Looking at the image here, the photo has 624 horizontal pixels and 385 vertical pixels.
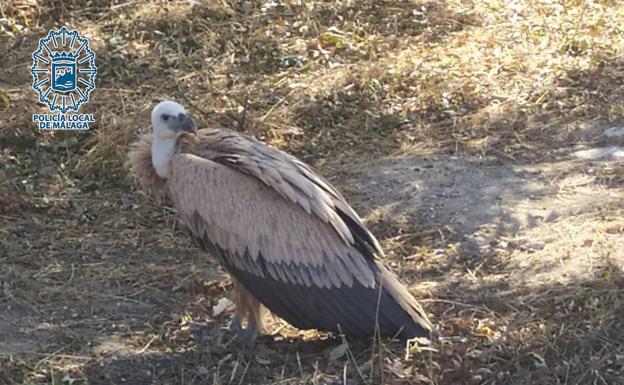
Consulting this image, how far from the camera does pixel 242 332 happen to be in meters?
5.50

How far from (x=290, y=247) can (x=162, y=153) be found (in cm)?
85

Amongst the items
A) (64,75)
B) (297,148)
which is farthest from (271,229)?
(64,75)

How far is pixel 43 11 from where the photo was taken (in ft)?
30.4

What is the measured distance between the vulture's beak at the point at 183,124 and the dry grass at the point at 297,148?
2.97 feet

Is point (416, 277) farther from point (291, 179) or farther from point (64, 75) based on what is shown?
point (64, 75)

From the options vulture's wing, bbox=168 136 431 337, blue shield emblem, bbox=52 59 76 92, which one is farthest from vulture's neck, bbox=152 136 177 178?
blue shield emblem, bbox=52 59 76 92

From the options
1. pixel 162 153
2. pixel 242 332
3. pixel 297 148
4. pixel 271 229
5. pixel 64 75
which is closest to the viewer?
pixel 271 229

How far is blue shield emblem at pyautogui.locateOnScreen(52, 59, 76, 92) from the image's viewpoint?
8.32m

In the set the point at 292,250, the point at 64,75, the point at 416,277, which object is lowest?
the point at 416,277

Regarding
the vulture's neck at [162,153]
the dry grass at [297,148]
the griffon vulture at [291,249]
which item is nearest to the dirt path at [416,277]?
the dry grass at [297,148]

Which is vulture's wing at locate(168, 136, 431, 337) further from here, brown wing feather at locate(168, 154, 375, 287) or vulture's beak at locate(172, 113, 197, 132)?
vulture's beak at locate(172, 113, 197, 132)

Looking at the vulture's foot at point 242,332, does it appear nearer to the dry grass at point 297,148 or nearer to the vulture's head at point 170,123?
the dry grass at point 297,148

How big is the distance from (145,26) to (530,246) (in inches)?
163

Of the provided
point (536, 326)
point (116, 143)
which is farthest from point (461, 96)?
point (536, 326)
